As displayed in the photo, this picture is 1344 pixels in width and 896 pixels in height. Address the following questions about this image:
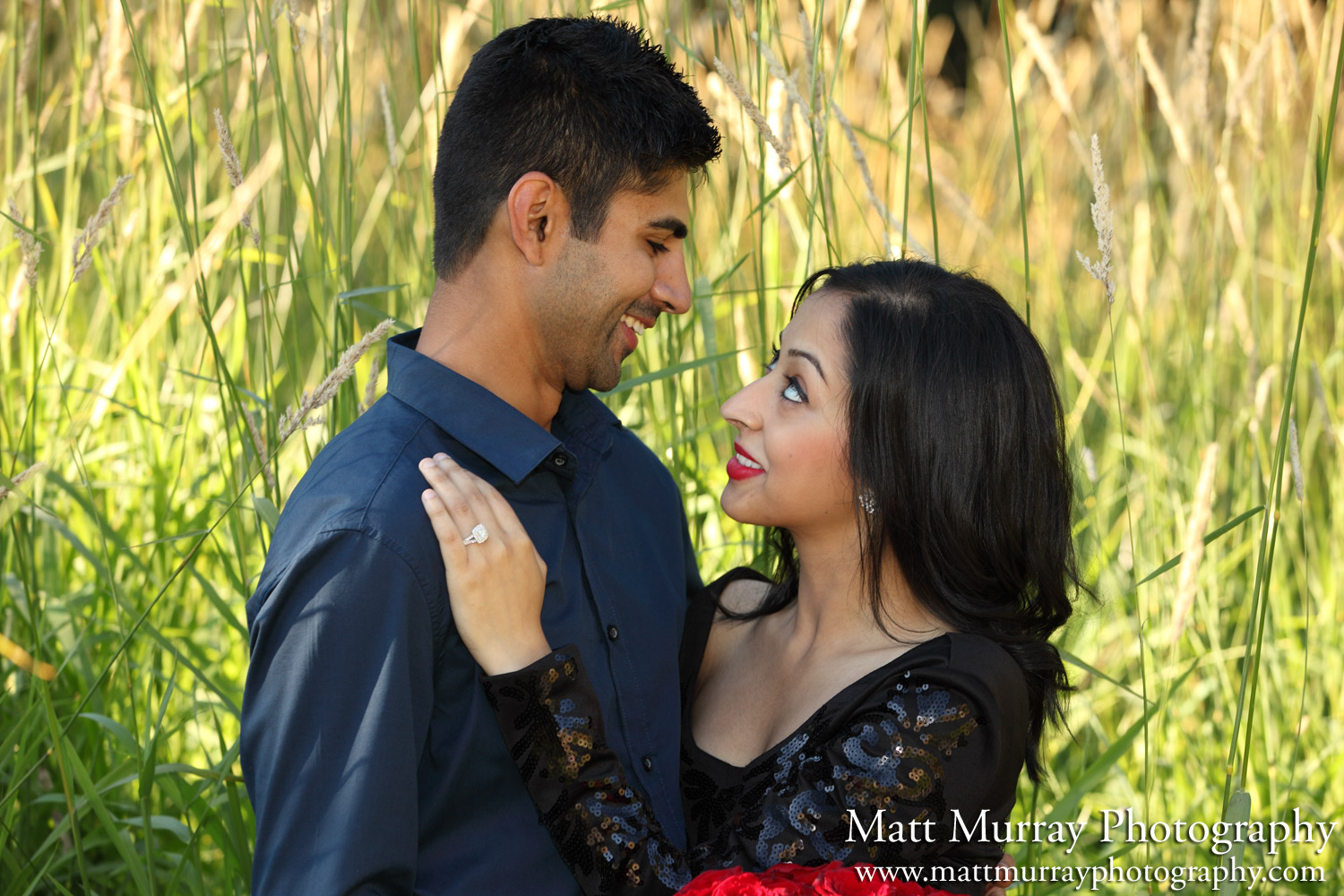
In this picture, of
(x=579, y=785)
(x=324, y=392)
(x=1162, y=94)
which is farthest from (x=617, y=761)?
(x=1162, y=94)

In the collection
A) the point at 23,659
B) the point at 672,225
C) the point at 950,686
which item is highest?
the point at 672,225

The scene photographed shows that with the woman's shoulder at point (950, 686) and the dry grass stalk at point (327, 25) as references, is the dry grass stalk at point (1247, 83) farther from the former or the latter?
the dry grass stalk at point (327, 25)

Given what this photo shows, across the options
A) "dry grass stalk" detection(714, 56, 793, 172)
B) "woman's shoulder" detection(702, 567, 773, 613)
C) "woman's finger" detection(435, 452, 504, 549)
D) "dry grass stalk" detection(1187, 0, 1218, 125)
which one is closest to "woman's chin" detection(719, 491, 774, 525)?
"woman's shoulder" detection(702, 567, 773, 613)

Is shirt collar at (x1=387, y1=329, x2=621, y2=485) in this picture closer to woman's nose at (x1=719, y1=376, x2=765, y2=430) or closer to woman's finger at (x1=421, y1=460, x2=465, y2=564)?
woman's finger at (x1=421, y1=460, x2=465, y2=564)

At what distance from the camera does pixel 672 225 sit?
1.74 metres

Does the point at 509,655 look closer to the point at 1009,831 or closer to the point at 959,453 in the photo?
the point at 959,453

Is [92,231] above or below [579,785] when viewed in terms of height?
above

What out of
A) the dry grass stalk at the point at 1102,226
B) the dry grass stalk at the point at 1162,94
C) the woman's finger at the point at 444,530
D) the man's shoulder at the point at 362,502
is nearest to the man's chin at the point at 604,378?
the man's shoulder at the point at 362,502

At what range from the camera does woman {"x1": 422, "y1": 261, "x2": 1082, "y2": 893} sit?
56.8 inches

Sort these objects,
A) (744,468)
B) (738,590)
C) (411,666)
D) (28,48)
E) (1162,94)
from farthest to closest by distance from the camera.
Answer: (1162,94)
(738,590)
(28,48)
(744,468)
(411,666)

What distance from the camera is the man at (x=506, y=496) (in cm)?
130

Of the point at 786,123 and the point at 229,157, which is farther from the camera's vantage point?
the point at 786,123

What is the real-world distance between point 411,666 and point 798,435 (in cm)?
66

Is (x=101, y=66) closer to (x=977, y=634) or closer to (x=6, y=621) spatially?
(x=6, y=621)
